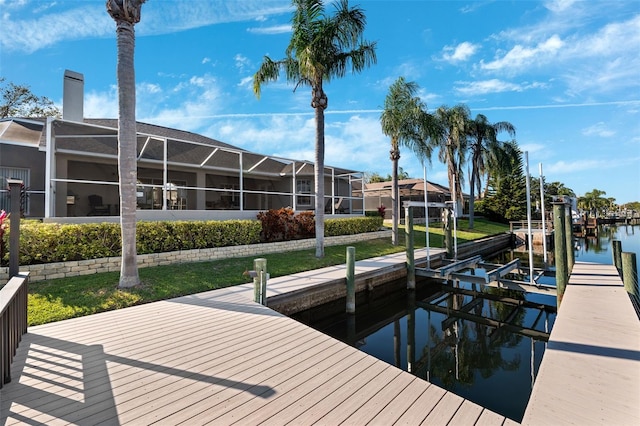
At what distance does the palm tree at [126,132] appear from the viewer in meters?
6.14

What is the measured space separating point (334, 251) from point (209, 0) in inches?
380

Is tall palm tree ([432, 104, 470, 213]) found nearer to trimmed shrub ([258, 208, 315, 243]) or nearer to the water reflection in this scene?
trimmed shrub ([258, 208, 315, 243])

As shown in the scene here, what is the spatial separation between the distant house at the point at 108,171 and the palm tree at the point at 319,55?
Answer: 3.05 metres

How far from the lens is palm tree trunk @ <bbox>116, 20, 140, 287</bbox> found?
20.2 feet

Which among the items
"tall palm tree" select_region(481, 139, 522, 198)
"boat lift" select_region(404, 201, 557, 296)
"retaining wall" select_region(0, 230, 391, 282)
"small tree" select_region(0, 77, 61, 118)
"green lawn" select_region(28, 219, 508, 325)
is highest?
"small tree" select_region(0, 77, 61, 118)

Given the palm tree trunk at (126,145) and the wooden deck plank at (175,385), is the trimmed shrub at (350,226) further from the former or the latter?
the wooden deck plank at (175,385)

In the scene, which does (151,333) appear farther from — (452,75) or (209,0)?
(452,75)

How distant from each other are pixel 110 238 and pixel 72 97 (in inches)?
181

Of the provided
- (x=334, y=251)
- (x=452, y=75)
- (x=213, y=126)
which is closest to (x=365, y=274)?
(x=334, y=251)

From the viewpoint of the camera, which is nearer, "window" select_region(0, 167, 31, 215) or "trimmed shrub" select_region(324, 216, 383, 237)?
"window" select_region(0, 167, 31, 215)

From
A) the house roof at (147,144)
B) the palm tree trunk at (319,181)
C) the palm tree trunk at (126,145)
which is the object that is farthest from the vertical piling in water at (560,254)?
the palm tree trunk at (126,145)

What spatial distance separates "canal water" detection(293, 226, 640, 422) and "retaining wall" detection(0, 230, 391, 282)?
3741 mm

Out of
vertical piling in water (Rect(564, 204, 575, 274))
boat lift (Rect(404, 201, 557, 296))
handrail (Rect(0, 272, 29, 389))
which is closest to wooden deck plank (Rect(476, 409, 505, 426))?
handrail (Rect(0, 272, 29, 389))

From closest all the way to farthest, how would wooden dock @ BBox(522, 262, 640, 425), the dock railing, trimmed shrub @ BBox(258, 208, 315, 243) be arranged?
1. wooden dock @ BBox(522, 262, 640, 425)
2. trimmed shrub @ BBox(258, 208, 315, 243)
3. the dock railing
